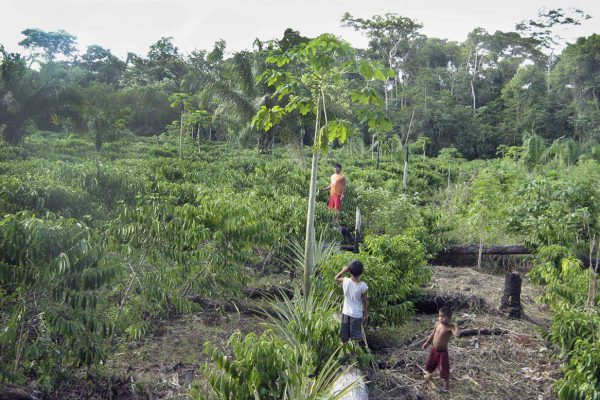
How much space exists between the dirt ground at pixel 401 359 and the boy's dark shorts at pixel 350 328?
0.47 m

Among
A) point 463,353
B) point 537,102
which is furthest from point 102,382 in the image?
point 537,102

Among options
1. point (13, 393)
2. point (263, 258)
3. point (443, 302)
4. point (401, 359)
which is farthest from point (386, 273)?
point (13, 393)

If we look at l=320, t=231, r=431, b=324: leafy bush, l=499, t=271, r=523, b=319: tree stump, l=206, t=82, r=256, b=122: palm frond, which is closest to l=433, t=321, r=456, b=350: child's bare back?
l=320, t=231, r=431, b=324: leafy bush

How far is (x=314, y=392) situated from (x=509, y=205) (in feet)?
26.8

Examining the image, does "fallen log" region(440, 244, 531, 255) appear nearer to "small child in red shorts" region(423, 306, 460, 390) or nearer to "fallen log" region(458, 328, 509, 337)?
"fallen log" region(458, 328, 509, 337)

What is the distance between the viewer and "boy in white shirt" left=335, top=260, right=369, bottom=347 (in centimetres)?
567

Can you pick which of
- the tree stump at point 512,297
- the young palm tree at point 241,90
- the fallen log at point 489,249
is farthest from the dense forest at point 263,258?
the young palm tree at point 241,90

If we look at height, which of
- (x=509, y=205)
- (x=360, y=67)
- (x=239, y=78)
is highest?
(x=239, y=78)

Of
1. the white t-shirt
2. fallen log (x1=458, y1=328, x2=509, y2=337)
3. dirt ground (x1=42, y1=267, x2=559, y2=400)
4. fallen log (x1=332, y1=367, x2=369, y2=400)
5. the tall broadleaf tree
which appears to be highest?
the tall broadleaf tree

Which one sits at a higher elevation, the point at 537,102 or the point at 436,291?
the point at 537,102

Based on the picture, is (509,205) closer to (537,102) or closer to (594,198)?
(594,198)

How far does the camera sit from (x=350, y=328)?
574 cm

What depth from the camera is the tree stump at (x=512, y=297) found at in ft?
24.5

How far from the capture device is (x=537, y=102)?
38.4m
